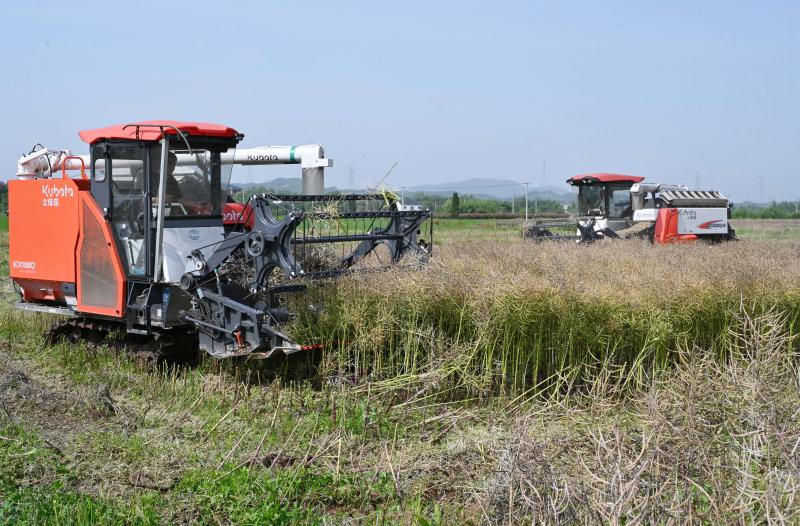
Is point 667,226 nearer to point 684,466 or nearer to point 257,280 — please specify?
point 257,280

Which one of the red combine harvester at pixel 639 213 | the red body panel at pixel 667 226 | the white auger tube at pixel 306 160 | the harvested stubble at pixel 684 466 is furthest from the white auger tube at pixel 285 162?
the red body panel at pixel 667 226

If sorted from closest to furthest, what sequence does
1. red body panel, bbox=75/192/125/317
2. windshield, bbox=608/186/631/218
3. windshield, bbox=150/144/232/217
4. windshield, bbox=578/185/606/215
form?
1. windshield, bbox=150/144/232/217
2. red body panel, bbox=75/192/125/317
3. windshield, bbox=608/186/631/218
4. windshield, bbox=578/185/606/215

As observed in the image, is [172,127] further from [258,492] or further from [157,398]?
[258,492]

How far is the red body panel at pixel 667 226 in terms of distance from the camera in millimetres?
20984

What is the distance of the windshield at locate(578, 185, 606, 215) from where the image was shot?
23.2 m

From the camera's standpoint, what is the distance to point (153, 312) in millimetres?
8945

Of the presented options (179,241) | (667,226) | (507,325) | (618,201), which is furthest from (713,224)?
(179,241)

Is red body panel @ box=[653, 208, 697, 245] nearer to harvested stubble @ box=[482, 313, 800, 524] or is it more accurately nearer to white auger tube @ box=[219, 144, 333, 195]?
white auger tube @ box=[219, 144, 333, 195]

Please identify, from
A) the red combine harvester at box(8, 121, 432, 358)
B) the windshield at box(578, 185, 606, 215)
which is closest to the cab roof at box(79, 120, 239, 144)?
the red combine harvester at box(8, 121, 432, 358)

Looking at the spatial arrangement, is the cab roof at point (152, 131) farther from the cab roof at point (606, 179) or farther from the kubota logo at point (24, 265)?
the cab roof at point (606, 179)

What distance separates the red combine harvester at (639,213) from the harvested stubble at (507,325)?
11166mm

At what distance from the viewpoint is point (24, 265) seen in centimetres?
1030

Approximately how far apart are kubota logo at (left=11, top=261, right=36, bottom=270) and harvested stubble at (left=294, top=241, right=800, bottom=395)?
380 centimetres

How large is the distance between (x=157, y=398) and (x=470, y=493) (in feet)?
12.1
